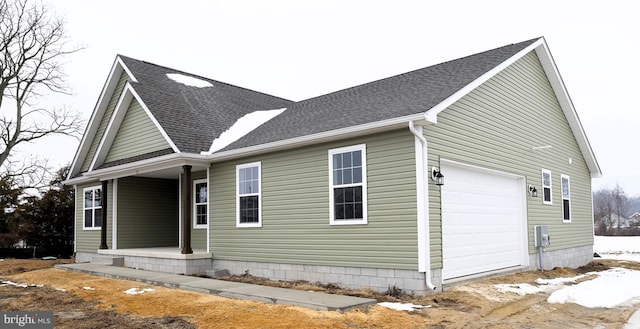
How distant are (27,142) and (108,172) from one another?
15.2 meters

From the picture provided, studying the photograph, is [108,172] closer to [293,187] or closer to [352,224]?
[293,187]

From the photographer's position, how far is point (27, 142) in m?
26.5

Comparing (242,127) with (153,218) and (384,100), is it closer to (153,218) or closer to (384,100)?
(153,218)

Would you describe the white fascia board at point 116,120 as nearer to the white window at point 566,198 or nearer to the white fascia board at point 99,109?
the white fascia board at point 99,109

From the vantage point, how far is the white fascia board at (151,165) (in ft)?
39.5

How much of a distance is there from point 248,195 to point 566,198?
31.2 ft

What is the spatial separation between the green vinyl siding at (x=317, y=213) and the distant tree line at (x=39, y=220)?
1160 cm

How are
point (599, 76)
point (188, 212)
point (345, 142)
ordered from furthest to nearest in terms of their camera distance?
point (599, 76)
point (188, 212)
point (345, 142)

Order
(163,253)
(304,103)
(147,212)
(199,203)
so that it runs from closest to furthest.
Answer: (163,253), (199,203), (304,103), (147,212)

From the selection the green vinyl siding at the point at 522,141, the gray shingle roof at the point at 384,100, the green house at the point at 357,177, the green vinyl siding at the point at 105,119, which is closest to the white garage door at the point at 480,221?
the green house at the point at 357,177

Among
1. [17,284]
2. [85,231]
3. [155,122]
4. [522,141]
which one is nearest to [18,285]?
[17,284]

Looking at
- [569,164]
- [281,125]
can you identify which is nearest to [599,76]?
[569,164]

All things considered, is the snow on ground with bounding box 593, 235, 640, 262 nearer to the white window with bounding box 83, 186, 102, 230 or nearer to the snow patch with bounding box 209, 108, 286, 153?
the snow patch with bounding box 209, 108, 286, 153

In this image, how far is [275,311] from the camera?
7.32m
